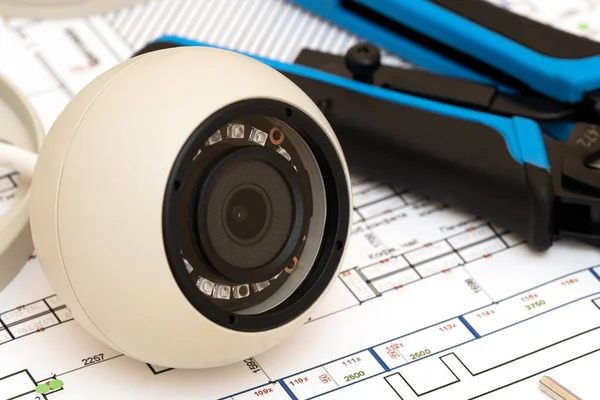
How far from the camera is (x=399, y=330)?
0.85 meters

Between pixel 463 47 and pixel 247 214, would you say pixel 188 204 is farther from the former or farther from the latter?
pixel 463 47

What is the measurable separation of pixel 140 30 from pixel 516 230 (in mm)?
558

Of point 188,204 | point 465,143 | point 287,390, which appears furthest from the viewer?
point 465,143

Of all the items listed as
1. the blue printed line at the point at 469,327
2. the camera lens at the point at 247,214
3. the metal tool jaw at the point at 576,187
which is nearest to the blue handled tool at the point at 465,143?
the metal tool jaw at the point at 576,187

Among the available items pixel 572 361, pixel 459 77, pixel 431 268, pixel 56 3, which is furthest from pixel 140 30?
pixel 572 361

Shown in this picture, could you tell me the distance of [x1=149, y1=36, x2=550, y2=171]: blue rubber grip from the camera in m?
0.91

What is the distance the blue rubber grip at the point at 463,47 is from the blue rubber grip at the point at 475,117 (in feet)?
0.26

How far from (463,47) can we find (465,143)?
0.63 feet

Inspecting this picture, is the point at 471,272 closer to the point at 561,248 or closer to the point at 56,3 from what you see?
the point at 561,248

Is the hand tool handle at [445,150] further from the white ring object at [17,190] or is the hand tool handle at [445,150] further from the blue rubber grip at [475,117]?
the white ring object at [17,190]

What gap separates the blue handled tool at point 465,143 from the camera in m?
0.90

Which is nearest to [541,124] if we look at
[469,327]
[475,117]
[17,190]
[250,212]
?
[475,117]

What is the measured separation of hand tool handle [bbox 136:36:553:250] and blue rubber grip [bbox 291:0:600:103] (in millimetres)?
82

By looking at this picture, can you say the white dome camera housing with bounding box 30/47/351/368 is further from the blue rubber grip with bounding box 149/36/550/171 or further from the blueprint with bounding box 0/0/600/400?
the blue rubber grip with bounding box 149/36/550/171
